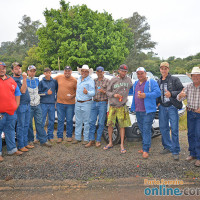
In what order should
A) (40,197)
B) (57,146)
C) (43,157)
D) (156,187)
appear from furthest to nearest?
(57,146)
(43,157)
(156,187)
(40,197)

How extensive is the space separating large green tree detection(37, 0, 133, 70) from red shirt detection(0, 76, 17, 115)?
655 inches

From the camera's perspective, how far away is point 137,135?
4.84 meters

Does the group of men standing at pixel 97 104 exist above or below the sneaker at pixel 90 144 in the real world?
above

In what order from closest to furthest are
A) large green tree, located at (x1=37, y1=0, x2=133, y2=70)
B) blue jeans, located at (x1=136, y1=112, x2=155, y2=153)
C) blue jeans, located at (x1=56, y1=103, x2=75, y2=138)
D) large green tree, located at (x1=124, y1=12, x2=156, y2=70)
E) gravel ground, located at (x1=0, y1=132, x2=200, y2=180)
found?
gravel ground, located at (x1=0, y1=132, x2=200, y2=180) < blue jeans, located at (x1=136, y1=112, x2=155, y2=153) < blue jeans, located at (x1=56, y1=103, x2=75, y2=138) < large green tree, located at (x1=37, y1=0, x2=133, y2=70) < large green tree, located at (x1=124, y1=12, x2=156, y2=70)

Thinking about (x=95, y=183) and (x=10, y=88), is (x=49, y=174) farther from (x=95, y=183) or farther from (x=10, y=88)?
(x=10, y=88)

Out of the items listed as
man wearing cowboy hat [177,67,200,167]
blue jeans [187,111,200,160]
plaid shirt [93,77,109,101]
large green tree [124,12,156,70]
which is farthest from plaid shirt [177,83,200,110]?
large green tree [124,12,156,70]

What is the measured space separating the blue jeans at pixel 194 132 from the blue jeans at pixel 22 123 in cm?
375

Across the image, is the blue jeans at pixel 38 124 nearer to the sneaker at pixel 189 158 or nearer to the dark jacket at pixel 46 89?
the dark jacket at pixel 46 89

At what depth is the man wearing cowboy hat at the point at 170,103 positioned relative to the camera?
4.16 meters

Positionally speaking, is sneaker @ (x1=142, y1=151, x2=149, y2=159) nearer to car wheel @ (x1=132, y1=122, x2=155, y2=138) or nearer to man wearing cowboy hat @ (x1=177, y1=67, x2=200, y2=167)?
car wheel @ (x1=132, y1=122, x2=155, y2=138)

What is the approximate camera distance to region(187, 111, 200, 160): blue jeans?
13.0 ft

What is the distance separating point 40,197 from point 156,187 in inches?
74.4

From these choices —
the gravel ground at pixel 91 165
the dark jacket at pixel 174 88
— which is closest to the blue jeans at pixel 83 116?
the gravel ground at pixel 91 165

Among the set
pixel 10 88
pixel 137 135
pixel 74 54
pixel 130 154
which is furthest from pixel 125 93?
pixel 74 54
